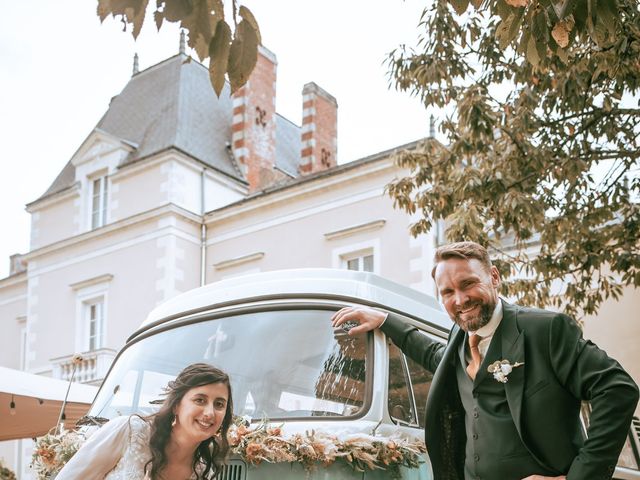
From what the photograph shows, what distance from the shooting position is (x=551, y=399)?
3604mm

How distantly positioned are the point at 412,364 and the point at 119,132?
25.0 metres

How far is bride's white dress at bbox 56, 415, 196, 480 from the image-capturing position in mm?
3732

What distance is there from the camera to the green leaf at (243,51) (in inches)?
130

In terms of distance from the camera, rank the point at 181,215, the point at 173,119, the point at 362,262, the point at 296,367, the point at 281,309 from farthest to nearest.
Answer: the point at 173,119, the point at 181,215, the point at 362,262, the point at 281,309, the point at 296,367

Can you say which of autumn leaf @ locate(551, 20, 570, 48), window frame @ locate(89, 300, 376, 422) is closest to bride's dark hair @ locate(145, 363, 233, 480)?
window frame @ locate(89, 300, 376, 422)

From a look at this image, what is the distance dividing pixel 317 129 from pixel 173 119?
4740mm

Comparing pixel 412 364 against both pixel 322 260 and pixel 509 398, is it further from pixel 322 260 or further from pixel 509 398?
pixel 322 260

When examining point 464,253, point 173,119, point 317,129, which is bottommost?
point 464,253

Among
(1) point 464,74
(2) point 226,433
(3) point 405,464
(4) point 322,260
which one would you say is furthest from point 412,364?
(4) point 322,260

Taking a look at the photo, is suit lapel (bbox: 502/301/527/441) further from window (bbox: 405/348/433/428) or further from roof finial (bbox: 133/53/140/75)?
roof finial (bbox: 133/53/140/75)

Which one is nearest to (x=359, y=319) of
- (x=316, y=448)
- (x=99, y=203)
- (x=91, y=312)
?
(x=316, y=448)

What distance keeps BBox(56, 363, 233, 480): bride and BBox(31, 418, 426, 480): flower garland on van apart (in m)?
0.32

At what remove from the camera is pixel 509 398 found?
3648 mm

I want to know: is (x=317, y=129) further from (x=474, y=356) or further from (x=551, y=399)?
(x=551, y=399)
